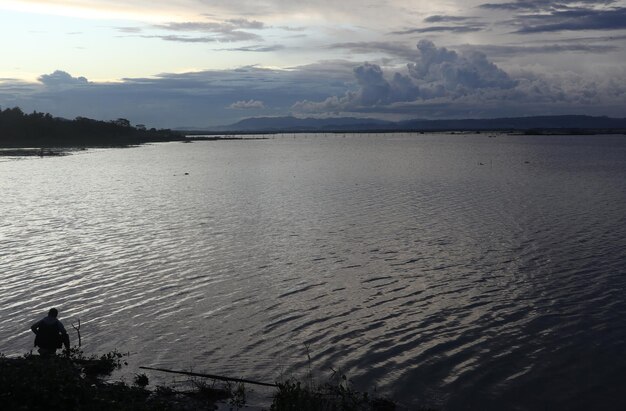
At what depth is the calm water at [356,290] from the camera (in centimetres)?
2047

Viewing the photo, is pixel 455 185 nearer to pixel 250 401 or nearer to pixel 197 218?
pixel 197 218

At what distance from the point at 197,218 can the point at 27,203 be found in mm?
24478

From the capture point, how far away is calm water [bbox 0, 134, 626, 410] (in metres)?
20.5

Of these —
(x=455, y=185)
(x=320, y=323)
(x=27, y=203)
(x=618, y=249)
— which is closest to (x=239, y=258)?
(x=320, y=323)

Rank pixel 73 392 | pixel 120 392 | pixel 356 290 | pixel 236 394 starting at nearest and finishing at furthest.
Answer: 1. pixel 73 392
2. pixel 120 392
3. pixel 236 394
4. pixel 356 290

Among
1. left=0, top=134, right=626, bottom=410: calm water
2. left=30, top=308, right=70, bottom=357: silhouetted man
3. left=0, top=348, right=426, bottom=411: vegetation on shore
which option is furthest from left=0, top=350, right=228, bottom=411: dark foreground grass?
left=0, top=134, right=626, bottom=410: calm water

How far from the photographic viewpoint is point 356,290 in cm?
2997

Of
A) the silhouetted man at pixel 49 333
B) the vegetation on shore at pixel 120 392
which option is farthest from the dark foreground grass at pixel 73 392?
the silhouetted man at pixel 49 333

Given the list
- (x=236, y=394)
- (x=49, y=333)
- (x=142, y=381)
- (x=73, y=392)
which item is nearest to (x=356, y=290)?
(x=236, y=394)

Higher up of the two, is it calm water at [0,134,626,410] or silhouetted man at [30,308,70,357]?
silhouetted man at [30,308,70,357]

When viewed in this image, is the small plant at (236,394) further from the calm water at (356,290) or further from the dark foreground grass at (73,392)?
the calm water at (356,290)

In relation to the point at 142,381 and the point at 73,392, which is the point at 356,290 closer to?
the point at 142,381

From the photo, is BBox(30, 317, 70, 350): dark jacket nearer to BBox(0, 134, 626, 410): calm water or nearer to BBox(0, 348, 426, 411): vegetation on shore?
BBox(0, 348, 426, 411): vegetation on shore

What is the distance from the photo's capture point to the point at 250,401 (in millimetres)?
17688
